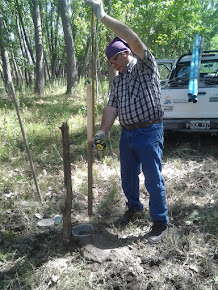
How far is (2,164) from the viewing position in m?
4.08

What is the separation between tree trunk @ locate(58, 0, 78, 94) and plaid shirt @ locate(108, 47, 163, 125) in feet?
27.6

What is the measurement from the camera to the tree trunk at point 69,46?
992 cm

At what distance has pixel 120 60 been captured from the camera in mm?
2420

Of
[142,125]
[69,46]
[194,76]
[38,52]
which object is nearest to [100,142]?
[142,125]

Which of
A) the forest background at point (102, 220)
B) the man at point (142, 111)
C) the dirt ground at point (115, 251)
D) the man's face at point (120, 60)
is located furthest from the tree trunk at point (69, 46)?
the man's face at point (120, 60)

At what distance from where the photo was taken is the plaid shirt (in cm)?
236

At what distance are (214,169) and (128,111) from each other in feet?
7.55

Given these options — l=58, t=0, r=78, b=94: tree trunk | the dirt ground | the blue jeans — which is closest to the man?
the blue jeans

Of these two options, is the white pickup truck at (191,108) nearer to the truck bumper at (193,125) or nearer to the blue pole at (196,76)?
the truck bumper at (193,125)

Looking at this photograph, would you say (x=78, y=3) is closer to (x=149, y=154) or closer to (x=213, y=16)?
(x=213, y=16)

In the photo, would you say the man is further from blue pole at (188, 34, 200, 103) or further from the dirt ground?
blue pole at (188, 34, 200, 103)

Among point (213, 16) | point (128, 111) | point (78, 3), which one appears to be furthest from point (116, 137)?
point (213, 16)

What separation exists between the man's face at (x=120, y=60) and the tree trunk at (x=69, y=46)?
8396 mm

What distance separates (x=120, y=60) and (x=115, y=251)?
6.19 ft
